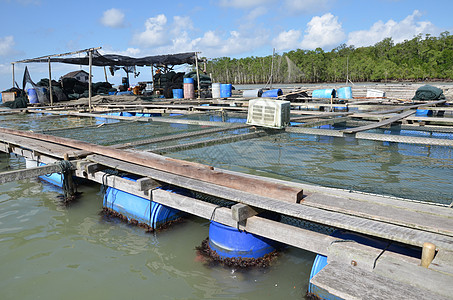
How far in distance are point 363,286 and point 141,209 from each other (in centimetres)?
319

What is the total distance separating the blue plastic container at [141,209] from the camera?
14.0 feet

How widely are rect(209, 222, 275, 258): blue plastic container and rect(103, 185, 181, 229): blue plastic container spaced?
1.11 meters

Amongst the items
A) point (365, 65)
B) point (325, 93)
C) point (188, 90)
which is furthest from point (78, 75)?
point (365, 65)

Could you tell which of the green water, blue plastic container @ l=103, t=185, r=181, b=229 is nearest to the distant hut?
the green water

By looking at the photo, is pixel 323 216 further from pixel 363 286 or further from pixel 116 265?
pixel 116 265

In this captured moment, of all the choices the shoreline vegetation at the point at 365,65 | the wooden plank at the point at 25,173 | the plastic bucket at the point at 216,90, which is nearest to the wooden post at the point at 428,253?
the wooden plank at the point at 25,173

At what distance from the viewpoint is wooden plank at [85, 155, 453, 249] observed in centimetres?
222

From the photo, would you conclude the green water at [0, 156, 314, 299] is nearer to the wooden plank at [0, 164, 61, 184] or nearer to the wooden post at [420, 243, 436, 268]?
the wooden plank at [0, 164, 61, 184]

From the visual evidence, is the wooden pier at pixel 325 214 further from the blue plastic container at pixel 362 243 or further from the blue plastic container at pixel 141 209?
the blue plastic container at pixel 141 209

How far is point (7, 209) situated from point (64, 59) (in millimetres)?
17124

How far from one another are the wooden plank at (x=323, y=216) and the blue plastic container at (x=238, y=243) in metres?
0.42

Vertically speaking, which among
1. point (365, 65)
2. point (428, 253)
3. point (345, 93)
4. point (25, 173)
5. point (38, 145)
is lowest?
point (428, 253)

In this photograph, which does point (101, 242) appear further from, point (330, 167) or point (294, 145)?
point (294, 145)

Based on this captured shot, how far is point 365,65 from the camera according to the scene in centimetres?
5966
